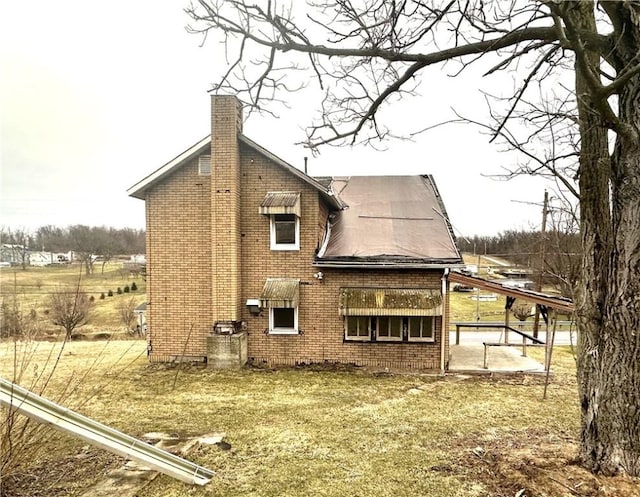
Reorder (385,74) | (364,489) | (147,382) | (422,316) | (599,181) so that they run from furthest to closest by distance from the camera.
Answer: (422,316) → (147,382) → (385,74) → (364,489) → (599,181)

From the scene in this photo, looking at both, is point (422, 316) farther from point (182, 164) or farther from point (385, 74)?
point (182, 164)

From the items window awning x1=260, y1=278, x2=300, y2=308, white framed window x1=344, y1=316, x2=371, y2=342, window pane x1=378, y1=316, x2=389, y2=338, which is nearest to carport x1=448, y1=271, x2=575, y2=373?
window pane x1=378, y1=316, x2=389, y2=338

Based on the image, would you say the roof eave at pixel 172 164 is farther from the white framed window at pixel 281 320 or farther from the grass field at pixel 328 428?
the white framed window at pixel 281 320

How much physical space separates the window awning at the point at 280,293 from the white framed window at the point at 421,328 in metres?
3.32

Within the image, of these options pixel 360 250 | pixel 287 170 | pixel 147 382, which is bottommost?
pixel 147 382

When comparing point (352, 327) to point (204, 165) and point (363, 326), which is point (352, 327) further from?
point (204, 165)

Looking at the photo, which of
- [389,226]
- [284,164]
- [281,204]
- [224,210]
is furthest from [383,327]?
[224,210]

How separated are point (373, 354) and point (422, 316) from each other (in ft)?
5.81

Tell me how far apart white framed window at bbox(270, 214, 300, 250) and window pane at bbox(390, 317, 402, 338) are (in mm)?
3613

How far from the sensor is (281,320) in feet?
40.1

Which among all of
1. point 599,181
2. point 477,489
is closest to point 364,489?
point 477,489

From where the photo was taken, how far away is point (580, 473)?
511 centimetres

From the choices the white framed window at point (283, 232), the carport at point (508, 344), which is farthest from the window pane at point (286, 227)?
the carport at point (508, 344)

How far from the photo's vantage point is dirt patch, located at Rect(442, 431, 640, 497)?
4.80 m
